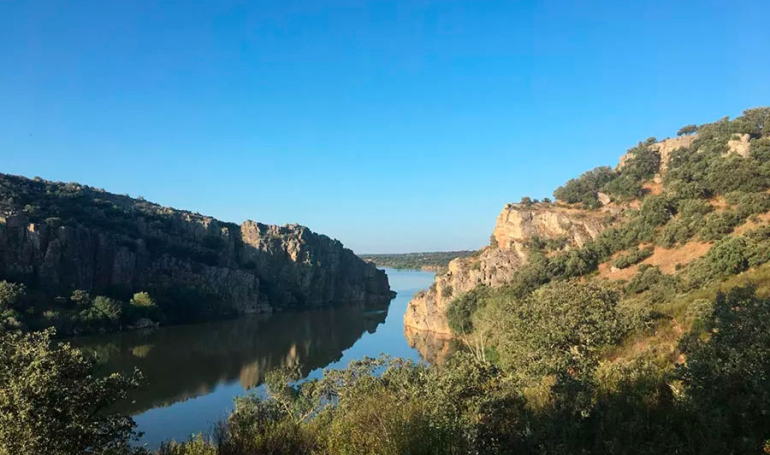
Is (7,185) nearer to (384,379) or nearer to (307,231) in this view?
(307,231)

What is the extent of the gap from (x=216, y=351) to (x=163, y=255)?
128ft

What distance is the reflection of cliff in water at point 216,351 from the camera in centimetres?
3788

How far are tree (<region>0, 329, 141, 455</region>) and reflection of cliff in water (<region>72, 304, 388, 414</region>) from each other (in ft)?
67.5

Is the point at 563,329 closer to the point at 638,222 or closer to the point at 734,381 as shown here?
the point at 734,381

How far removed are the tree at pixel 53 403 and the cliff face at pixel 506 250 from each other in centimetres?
4789

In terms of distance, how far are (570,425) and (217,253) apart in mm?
95359

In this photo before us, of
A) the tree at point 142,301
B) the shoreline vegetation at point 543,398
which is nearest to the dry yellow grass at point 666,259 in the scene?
the shoreline vegetation at point 543,398

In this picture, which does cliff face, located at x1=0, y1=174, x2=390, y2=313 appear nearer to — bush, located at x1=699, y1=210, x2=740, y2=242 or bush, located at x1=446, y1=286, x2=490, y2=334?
bush, located at x1=446, y1=286, x2=490, y2=334

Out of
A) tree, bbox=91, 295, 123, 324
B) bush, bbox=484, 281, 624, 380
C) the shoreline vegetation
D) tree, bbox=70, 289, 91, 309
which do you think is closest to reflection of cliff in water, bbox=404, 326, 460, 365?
the shoreline vegetation

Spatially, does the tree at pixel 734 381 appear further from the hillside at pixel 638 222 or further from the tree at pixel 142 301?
the tree at pixel 142 301

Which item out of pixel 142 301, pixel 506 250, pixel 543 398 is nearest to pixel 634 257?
pixel 506 250

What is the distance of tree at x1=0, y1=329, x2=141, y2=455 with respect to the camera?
6797 millimetres

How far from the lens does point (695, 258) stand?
114 ft

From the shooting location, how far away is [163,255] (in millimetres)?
83375
